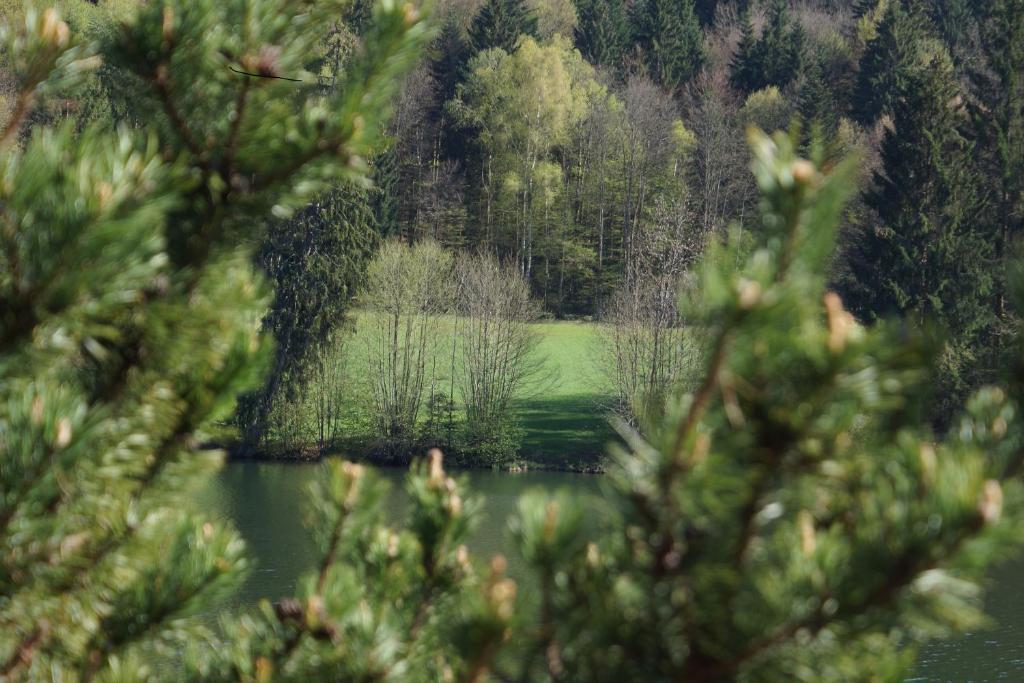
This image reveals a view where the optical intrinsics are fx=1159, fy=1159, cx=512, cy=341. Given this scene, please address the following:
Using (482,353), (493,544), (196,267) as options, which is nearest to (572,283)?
(482,353)

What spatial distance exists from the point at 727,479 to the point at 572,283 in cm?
5420

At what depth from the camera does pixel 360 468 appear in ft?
7.48

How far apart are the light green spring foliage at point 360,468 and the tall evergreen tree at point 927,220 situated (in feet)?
117

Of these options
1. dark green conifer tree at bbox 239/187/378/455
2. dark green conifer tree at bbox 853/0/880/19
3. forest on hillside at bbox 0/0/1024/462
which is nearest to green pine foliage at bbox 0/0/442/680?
forest on hillside at bbox 0/0/1024/462

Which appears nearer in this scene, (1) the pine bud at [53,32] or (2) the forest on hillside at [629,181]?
(1) the pine bud at [53,32]

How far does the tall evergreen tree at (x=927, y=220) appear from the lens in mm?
36625

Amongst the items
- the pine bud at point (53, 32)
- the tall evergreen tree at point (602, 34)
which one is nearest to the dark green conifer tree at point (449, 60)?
the tall evergreen tree at point (602, 34)

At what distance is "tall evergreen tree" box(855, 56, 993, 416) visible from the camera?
36625mm

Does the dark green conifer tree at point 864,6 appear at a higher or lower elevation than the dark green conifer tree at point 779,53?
higher

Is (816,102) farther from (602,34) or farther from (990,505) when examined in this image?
(990,505)

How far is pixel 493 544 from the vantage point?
1020 inches

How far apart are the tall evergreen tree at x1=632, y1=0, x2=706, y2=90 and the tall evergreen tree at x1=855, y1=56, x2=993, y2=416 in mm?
29216

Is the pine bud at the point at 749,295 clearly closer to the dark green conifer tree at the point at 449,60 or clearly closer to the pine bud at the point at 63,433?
the pine bud at the point at 63,433

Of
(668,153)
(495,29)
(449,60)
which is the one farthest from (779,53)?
(449,60)
